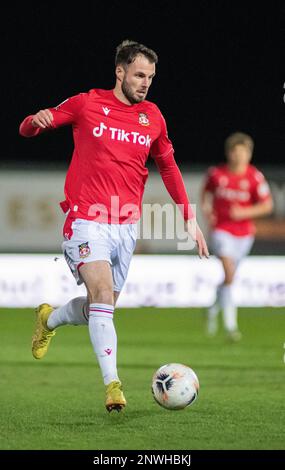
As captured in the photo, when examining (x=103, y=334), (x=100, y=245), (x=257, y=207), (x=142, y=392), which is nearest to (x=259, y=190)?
(x=257, y=207)

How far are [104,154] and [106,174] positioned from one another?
0.13 metres

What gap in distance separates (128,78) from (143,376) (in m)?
2.81

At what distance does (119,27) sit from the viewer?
21250 mm

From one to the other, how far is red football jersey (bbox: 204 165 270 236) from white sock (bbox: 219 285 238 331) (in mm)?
919

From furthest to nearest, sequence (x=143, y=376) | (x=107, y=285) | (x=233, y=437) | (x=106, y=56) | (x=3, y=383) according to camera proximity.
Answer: (x=106, y=56)
(x=143, y=376)
(x=3, y=383)
(x=107, y=285)
(x=233, y=437)

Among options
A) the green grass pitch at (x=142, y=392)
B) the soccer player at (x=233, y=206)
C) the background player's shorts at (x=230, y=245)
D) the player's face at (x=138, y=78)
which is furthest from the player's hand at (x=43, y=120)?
the background player's shorts at (x=230, y=245)

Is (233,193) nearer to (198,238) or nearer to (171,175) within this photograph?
(171,175)

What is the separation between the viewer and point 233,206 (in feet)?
41.4

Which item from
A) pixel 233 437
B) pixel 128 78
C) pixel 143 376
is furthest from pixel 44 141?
pixel 233 437

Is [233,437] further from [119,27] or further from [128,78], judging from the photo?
[119,27]

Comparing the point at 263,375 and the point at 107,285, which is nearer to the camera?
the point at 107,285

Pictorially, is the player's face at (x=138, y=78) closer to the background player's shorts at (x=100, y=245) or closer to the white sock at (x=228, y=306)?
the background player's shorts at (x=100, y=245)

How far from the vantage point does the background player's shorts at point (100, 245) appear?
20.8 ft
